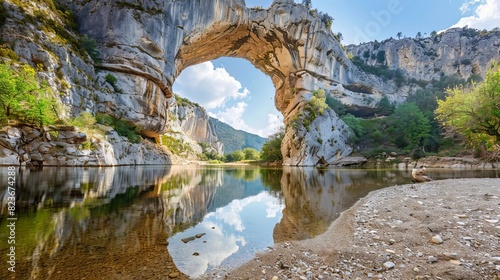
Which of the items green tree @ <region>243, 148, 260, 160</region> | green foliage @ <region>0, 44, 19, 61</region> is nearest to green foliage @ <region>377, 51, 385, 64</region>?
green tree @ <region>243, 148, 260, 160</region>

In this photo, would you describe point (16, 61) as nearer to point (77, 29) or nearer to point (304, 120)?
point (77, 29)

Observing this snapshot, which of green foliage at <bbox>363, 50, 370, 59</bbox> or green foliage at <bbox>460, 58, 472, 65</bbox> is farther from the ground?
green foliage at <bbox>363, 50, 370, 59</bbox>

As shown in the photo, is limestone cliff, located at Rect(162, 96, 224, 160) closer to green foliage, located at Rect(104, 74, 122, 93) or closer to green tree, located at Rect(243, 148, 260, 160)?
green tree, located at Rect(243, 148, 260, 160)

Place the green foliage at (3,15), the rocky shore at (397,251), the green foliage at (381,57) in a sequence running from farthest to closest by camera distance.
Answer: the green foliage at (381,57) < the green foliage at (3,15) < the rocky shore at (397,251)

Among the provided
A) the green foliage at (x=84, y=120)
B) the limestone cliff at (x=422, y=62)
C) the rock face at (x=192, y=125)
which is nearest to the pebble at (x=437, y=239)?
the green foliage at (x=84, y=120)

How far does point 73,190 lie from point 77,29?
37.9m

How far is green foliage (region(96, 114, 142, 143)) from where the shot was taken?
28172 millimetres

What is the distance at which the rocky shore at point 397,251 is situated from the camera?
282 cm

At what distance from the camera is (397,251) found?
342cm

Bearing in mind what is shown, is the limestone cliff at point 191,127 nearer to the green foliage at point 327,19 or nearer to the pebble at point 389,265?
the green foliage at point 327,19

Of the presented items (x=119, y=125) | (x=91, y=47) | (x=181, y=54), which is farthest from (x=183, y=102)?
(x=119, y=125)

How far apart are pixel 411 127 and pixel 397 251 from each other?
53.6m

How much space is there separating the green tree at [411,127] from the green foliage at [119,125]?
1987 inches

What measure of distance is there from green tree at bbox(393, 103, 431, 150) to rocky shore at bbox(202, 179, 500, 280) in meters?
48.8
